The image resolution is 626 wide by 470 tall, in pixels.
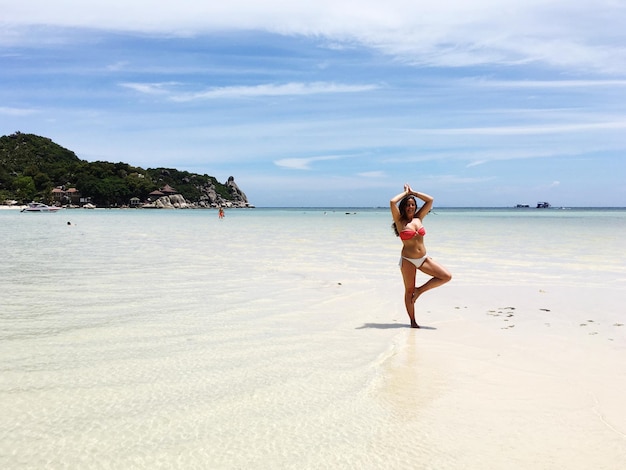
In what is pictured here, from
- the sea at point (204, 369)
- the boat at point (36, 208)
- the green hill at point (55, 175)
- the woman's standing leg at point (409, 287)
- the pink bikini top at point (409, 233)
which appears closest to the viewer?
the sea at point (204, 369)

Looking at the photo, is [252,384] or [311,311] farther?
[311,311]

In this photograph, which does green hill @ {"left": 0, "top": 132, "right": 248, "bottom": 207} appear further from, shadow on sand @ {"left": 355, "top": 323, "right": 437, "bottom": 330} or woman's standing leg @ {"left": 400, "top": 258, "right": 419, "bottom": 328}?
woman's standing leg @ {"left": 400, "top": 258, "right": 419, "bottom": 328}

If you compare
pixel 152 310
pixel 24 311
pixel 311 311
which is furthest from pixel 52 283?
pixel 311 311

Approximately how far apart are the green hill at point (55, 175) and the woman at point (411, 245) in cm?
14325

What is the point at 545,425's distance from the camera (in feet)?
12.9

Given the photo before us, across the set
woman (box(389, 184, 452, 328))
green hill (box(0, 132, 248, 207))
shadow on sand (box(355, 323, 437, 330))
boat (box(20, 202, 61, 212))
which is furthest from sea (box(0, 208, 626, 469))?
green hill (box(0, 132, 248, 207))

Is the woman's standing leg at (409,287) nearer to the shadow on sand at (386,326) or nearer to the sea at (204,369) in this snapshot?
the shadow on sand at (386,326)

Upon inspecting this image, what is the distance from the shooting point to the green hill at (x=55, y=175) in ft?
465

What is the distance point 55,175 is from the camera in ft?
531

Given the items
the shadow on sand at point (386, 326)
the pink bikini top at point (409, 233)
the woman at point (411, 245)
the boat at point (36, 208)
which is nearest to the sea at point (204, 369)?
the shadow on sand at point (386, 326)

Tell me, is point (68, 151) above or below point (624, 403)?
above

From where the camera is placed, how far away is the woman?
24.0 feet

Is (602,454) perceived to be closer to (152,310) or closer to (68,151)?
(152,310)

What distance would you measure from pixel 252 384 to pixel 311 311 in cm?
357
